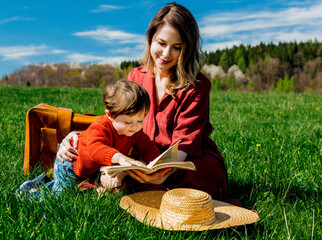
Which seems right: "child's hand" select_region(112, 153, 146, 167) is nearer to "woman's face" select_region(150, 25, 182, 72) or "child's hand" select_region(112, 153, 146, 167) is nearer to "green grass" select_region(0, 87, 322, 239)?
"green grass" select_region(0, 87, 322, 239)

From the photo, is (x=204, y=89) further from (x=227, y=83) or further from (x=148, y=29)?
(x=227, y=83)

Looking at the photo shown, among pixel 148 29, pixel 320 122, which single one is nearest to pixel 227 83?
pixel 320 122

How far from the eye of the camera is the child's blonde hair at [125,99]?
220 centimetres

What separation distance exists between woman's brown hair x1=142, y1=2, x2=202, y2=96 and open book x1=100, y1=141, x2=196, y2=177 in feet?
2.44

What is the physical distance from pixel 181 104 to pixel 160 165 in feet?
2.88

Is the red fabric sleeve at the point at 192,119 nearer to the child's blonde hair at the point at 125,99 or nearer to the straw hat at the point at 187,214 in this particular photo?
the child's blonde hair at the point at 125,99

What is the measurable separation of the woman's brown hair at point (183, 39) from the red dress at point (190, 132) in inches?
3.0

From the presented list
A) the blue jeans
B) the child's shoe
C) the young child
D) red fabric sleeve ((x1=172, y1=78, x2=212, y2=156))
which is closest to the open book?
the young child

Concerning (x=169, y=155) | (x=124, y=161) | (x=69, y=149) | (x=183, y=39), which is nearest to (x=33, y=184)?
(x=69, y=149)

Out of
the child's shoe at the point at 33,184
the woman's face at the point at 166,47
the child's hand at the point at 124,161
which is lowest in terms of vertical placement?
the child's shoe at the point at 33,184

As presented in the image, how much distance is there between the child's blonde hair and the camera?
2.20 meters

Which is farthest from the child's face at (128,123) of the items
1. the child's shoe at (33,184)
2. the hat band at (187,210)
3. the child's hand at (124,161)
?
the child's shoe at (33,184)

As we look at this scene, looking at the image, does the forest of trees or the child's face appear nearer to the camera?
the child's face

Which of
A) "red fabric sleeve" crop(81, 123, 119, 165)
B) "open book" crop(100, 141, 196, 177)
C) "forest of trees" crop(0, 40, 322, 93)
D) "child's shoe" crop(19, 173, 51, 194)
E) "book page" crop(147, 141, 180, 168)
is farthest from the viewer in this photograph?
"forest of trees" crop(0, 40, 322, 93)
